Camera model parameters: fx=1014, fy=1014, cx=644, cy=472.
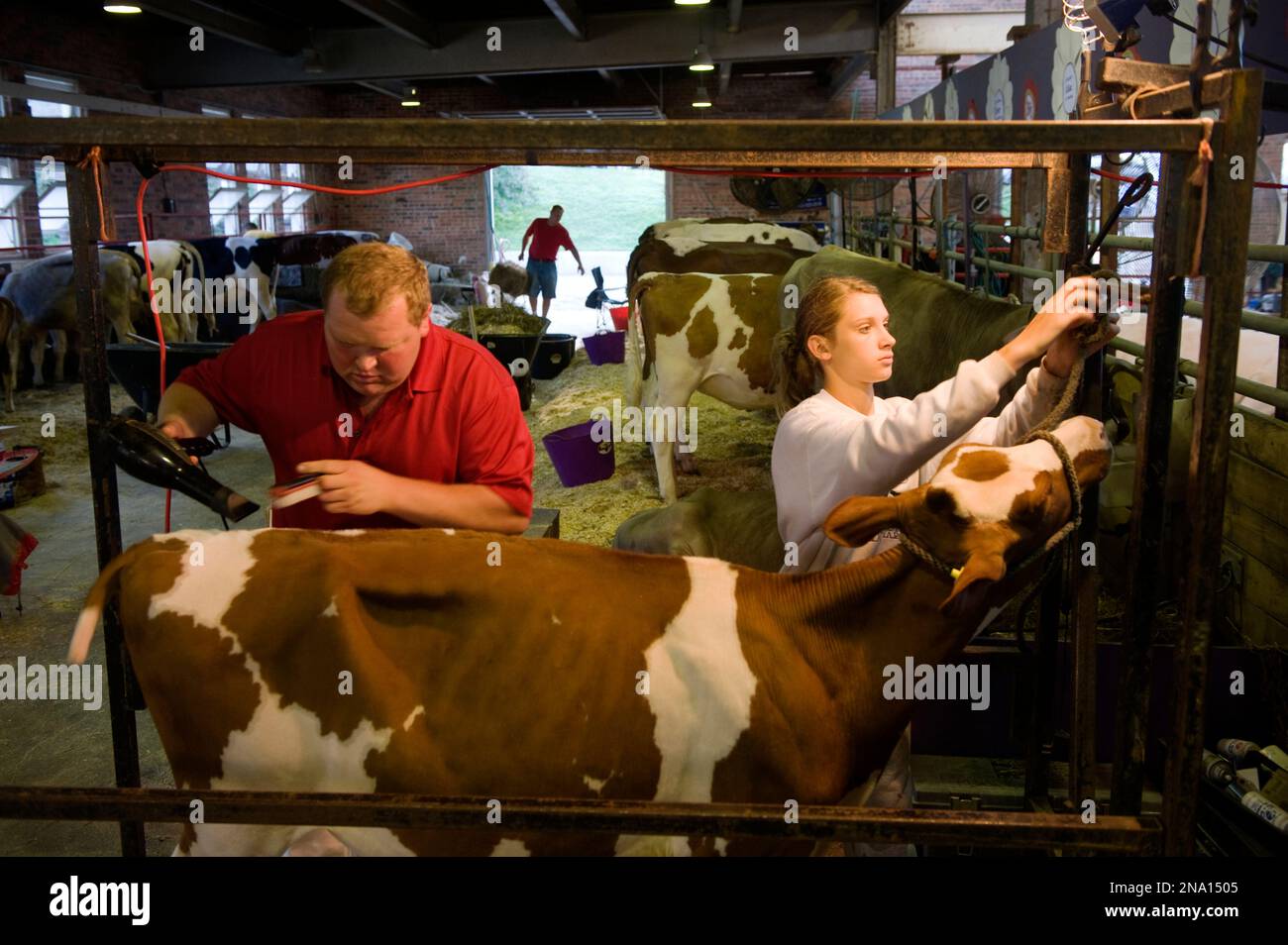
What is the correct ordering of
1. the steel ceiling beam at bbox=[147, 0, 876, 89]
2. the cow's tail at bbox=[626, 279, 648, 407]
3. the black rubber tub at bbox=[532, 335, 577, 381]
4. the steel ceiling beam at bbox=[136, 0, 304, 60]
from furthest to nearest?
the steel ceiling beam at bbox=[147, 0, 876, 89] → the steel ceiling beam at bbox=[136, 0, 304, 60] → the black rubber tub at bbox=[532, 335, 577, 381] → the cow's tail at bbox=[626, 279, 648, 407]

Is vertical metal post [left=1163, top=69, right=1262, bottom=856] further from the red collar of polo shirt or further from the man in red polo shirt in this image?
the red collar of polo shirt

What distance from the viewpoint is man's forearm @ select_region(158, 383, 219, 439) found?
2.34 metres

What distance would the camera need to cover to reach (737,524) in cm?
381

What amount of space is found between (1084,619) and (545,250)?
43.9 feet

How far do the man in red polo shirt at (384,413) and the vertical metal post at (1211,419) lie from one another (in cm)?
144

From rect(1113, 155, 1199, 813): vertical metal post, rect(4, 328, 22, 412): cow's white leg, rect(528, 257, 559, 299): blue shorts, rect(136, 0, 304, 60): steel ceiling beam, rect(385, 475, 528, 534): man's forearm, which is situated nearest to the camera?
rect(1113, 155, 1199, 813): vertical metal post

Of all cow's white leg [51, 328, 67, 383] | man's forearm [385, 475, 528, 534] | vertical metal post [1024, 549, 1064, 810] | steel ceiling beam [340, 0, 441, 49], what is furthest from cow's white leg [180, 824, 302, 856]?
steel ceiling beam [340, 0, 441, 49]

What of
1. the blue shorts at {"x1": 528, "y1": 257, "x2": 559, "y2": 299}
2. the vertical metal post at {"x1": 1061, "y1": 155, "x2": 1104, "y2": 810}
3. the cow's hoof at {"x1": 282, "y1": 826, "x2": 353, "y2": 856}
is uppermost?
the blue shorts at {"x1": 528, "y1": 257, "x2": 559, "y2": 299}

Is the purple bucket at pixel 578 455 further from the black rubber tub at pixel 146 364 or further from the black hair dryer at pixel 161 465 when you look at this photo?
the black hair dryer at pixel 161 465

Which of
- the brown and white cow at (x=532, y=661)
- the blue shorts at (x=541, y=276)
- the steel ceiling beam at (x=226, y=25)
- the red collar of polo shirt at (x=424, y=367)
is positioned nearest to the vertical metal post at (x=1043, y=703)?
the brown and white cow at (x=532, y=661)

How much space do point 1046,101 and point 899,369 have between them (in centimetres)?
168

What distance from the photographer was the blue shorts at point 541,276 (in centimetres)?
1504

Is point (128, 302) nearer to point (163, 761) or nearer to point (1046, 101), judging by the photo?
point (163, 761)
